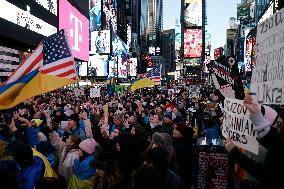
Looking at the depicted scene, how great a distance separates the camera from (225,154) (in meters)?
5.84

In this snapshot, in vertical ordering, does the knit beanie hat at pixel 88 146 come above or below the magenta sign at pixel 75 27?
below

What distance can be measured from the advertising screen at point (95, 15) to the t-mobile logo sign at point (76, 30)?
1702 cm

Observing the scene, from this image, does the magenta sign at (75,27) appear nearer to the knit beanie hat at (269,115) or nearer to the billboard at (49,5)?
the billboard at (49,5)

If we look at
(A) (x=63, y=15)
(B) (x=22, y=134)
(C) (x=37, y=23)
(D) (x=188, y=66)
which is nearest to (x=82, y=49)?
(A) (x=63, y=15)

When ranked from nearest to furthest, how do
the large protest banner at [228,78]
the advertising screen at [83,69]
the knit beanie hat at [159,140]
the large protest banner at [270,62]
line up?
the large protest banner at [270,62], the large protest banner at [228,78], the knit beanie hat at [159,140], the advertising screen at [83,69]

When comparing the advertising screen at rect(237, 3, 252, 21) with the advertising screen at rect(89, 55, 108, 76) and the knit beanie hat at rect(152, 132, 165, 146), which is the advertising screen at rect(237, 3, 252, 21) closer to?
the advertising screen at rect(89, 55, 108, 76)

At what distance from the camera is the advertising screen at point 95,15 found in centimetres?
6688

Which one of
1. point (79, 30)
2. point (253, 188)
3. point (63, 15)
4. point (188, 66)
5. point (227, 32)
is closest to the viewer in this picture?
point (253, 188)

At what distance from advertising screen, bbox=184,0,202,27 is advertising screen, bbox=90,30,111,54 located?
2833 inches

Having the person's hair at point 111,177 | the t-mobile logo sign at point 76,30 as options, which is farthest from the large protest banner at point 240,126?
the t-mobile logo sign at point 76,30

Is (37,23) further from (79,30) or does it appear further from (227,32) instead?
(227,32)

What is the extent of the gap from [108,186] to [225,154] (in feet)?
5.38

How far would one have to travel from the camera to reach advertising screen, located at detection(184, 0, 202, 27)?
13518 centimetres

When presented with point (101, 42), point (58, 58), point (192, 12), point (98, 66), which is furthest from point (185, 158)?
point (192, 12)
